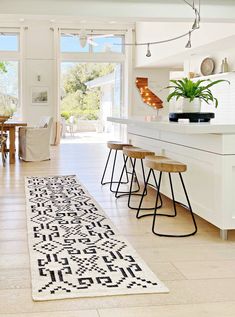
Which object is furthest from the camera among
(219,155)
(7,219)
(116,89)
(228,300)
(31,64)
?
(116,89)

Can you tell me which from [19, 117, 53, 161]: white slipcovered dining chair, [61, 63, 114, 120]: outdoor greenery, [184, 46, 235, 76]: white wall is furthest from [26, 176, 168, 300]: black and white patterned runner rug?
[61, 63, 114, 120]: outdoor greenery

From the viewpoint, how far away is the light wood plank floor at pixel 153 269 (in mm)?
2363

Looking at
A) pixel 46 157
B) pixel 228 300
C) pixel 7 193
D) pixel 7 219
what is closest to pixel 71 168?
pixel 46 157

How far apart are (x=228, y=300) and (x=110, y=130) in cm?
1205

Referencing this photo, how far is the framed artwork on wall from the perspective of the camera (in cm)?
1281

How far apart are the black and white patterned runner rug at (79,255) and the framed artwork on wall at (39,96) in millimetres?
8088

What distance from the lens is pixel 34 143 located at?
8.72 metres

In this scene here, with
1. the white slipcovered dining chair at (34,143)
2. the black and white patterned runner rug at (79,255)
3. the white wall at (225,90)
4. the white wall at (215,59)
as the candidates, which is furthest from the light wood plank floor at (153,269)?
the white wall at (215,59)

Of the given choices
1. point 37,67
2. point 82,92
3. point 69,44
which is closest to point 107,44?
point 69,44

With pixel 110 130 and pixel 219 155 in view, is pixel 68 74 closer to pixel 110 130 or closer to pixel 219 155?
pixel 110 130

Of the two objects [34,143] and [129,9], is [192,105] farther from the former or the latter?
[34,143]

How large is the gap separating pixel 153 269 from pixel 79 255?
55 cm

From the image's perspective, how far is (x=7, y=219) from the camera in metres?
4.29

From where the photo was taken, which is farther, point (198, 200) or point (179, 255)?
point (198, 200)
